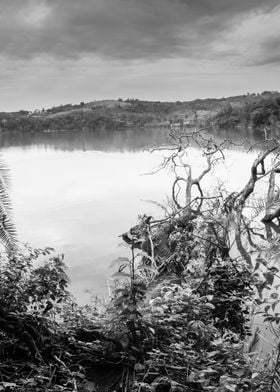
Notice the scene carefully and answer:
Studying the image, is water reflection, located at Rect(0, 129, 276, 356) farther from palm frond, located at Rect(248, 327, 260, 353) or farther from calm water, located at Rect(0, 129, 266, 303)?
palm frond, located at Rect(248, 327, 260, 353)

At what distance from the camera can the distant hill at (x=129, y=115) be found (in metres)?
79.9

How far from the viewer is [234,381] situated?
134 inches

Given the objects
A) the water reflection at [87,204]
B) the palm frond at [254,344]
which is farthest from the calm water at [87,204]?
the palm frond at [254,344]

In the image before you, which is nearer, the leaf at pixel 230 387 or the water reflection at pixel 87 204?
the leaf at pixel 230 387

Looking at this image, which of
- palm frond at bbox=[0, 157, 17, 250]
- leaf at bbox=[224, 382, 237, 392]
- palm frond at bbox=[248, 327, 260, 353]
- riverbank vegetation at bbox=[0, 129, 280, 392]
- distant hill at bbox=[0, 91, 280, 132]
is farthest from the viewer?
distant hill at bbox=[0, 91, 280, 132]

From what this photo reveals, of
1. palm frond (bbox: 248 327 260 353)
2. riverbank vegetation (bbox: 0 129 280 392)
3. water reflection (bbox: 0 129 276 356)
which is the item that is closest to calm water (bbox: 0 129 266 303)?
water reflection (bbox: 0 129 276 356)

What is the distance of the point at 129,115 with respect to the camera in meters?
131

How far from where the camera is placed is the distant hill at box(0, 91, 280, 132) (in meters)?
79.9

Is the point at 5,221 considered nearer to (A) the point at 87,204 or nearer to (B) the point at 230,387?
(B) the point at 230,387

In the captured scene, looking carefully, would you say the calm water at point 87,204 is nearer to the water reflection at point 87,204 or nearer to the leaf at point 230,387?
the water reflection at point 87,204

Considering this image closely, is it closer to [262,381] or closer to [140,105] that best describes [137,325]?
[262,381]

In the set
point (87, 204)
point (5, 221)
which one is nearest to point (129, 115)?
point (87, 204)

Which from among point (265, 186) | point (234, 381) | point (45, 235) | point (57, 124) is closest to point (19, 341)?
point (234, 381)

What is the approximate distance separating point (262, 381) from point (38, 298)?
2.25 m
